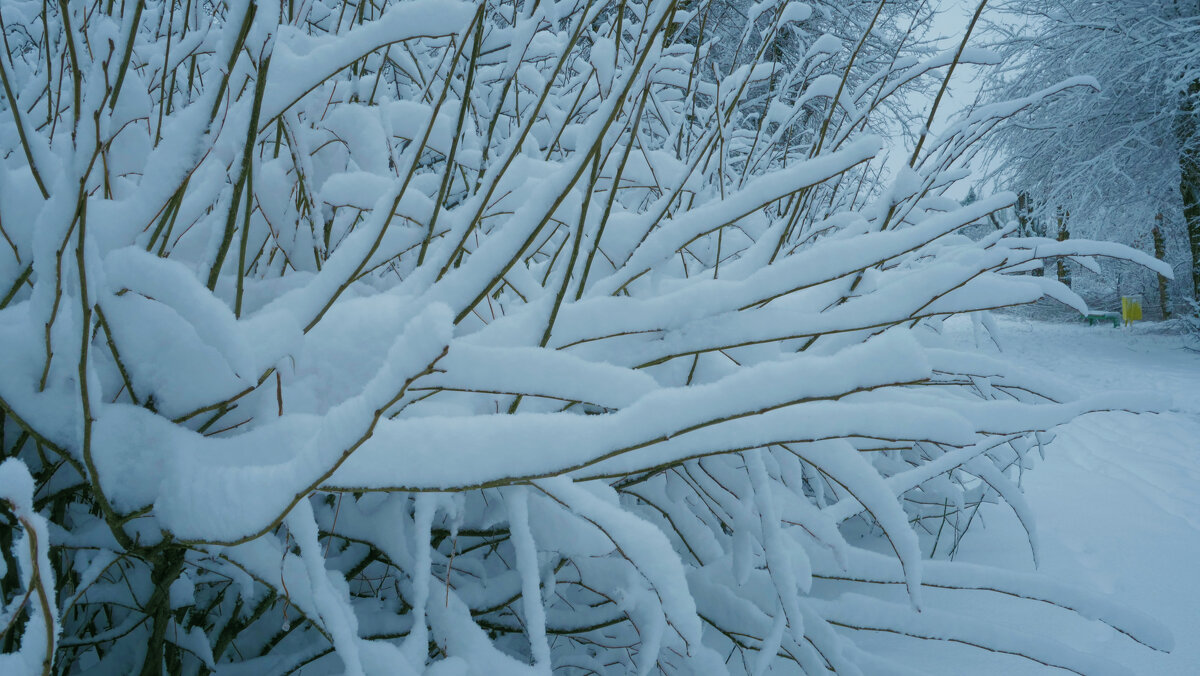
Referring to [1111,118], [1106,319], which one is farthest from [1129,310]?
[1111,118]

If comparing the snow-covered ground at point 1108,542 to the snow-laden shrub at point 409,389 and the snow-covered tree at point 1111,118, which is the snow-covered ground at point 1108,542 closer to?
the snow-laden shrub at point 409,389

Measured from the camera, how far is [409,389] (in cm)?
35

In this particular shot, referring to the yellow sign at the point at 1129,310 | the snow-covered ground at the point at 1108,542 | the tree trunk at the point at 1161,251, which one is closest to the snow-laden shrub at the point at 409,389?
the snow-covered ground at the point at 1108,542

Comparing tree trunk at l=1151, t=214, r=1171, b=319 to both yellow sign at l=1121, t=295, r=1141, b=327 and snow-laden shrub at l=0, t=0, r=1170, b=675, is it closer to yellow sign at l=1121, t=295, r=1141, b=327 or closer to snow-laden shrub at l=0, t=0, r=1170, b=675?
yellow sign at l=1121, t=295, r=1141, b=327

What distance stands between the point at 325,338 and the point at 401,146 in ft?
2.97

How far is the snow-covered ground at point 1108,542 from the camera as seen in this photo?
103cm

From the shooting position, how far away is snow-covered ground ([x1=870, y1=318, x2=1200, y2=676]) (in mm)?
1028

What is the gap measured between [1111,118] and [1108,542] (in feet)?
30.9

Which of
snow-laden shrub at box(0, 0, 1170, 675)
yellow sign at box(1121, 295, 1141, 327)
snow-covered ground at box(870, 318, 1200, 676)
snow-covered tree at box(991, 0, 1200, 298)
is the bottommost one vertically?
yellow sign at box(1121, 295, 1141, 327)

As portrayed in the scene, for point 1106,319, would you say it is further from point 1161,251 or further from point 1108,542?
point 1108,542

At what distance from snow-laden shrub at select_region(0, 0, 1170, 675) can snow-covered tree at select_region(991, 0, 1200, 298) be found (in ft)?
27.9

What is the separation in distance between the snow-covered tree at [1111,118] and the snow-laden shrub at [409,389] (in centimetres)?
849

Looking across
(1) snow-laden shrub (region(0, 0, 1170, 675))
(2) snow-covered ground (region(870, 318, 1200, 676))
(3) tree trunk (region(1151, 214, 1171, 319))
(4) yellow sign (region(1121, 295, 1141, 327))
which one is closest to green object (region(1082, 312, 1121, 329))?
(4) yellow sign (region(1121, 295, 1141, 327))

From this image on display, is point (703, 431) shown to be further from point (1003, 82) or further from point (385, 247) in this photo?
point (1003, 82)
